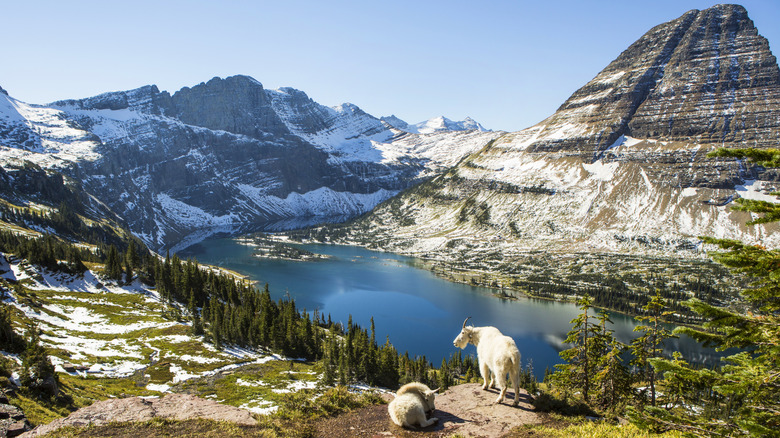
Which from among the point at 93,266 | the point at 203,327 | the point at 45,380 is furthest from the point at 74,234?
the point at 45,380

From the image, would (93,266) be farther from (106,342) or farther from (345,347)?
(345,347)

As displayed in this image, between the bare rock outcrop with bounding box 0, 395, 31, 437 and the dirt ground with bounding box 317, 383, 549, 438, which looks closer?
the dirt ground with bounding box 317, 383, 549, 438

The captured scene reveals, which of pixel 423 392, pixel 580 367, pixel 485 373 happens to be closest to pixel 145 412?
pixel 423 392

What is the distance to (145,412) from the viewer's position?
16453 millimetres

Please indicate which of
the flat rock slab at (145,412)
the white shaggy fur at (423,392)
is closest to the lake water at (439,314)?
the white shaggy fur at (423,392)

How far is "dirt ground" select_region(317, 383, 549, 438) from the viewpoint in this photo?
14039mm

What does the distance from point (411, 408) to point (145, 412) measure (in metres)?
11.5

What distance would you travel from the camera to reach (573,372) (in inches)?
962

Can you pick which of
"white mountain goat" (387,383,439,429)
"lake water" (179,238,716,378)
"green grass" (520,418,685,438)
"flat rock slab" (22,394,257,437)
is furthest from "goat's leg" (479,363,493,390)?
"lake water" (179,238,716,378)

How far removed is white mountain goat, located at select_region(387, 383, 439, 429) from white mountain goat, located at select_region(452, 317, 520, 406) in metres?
3.00

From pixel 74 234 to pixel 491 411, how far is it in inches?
8788

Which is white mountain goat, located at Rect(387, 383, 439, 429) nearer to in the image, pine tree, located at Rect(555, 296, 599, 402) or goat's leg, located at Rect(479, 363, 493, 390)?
goat's leg, located at Rect(479, 363, 493, 390)

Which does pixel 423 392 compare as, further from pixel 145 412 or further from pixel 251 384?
pixel 251 384

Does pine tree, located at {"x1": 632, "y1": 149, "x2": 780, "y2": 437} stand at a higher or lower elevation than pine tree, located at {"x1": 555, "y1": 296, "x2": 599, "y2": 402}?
higher
